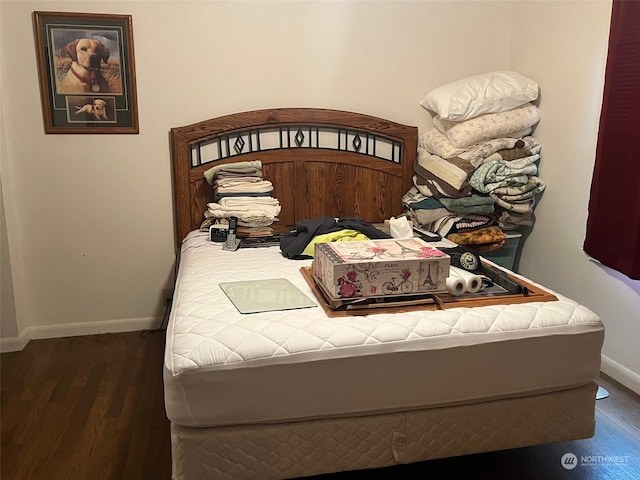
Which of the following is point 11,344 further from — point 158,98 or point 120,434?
point 158,98

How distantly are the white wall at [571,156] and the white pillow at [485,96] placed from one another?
0.11 meters

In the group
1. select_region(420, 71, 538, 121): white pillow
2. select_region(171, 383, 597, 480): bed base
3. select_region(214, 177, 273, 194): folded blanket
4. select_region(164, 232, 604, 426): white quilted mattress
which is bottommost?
select_region(171, 383, 597, 480): bed base

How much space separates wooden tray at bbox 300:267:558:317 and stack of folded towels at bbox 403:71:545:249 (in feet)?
3.35

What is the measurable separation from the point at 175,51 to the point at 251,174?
2.52ft

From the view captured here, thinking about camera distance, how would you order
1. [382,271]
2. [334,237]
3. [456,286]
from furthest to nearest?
[334,237], [456,286], [382,271]

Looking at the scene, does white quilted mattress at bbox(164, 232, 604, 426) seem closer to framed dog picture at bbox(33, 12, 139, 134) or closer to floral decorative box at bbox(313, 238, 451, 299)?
floral decorative box at bbox(313, 238, 451, 299)

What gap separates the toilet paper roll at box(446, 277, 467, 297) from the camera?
1841 millimetres

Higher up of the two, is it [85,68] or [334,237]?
[85,68]

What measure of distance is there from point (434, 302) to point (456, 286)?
4.0 inches

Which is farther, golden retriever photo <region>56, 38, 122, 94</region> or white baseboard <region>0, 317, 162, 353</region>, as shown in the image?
white baseboard <region>0, 317, 162, 353</region>

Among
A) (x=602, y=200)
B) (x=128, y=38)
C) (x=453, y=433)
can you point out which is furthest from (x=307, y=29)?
(x=453, y=433)

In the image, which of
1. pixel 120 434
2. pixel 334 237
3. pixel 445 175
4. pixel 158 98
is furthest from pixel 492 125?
pixel 120 434

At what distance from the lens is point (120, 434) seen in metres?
2.12

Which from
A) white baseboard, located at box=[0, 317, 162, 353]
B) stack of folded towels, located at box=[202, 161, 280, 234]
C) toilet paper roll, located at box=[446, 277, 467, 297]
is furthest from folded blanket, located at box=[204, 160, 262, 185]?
toilet paper roll, located at box=[446, 277, 467, 297]
